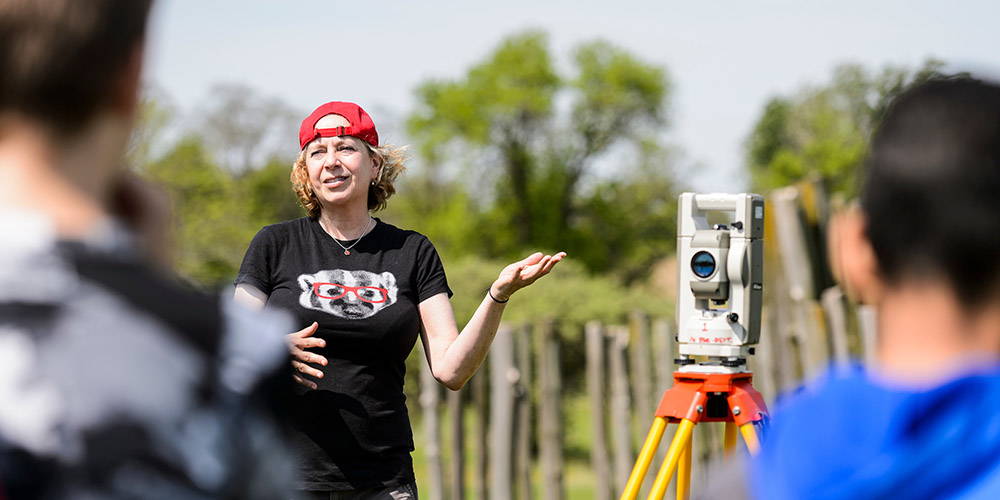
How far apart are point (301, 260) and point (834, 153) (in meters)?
29.4

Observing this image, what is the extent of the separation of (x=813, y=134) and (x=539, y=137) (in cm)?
861

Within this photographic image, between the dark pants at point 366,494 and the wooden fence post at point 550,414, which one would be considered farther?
the wooden fence post at point 550,414

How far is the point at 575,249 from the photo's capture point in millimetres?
32938

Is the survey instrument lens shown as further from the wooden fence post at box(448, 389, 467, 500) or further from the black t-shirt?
the wooden fence post at box(448, 389, 467, 500)

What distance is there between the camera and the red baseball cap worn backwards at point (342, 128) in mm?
3645

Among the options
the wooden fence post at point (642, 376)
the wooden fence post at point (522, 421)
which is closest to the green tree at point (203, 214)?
the wooden fence post at point (522, 421)

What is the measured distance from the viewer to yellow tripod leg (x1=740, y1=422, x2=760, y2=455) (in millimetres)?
3547

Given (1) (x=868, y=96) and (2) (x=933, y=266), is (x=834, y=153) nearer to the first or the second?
(1) (x=868, y=96)

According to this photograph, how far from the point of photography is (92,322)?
3.84 feet

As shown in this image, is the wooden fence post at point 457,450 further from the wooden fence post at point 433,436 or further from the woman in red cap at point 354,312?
the woman in red cap at point 354,312

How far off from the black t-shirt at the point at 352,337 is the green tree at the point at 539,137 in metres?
28.9

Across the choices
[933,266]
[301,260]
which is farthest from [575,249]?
[933,266]

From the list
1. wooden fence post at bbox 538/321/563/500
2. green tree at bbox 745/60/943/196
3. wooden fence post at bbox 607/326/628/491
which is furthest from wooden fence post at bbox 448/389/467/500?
green tree at bbox 745/60/943/196

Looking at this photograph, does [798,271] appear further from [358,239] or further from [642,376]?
[358,239]
